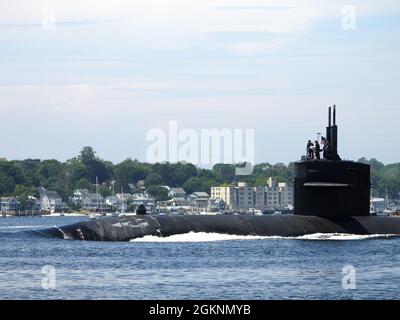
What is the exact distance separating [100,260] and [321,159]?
14.2 m

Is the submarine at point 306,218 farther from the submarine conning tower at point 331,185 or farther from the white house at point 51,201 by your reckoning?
the white house at point 51,201

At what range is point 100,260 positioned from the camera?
40438 millimetres

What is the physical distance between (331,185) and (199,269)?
13943mm

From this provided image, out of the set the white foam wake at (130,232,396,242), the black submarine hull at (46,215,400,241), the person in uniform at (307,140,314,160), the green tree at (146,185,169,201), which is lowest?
the white foam wake at (130,232,396,242)

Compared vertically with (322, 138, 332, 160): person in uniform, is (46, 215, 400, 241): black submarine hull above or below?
below

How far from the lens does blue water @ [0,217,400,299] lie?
3288cm

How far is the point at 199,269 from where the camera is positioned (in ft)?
126

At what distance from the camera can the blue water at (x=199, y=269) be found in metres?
32.9
